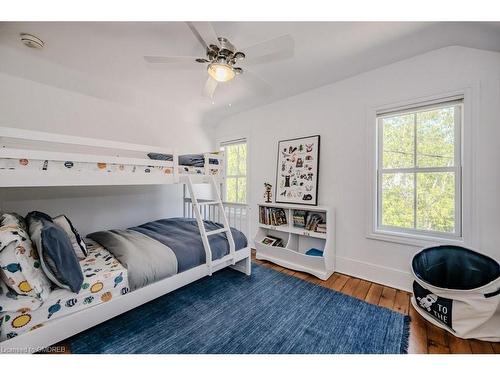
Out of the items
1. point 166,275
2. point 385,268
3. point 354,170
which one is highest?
point 354,170

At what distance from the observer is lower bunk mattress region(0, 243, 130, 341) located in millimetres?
1123

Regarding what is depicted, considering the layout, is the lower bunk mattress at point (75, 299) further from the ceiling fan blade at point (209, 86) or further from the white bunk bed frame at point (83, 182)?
the ceiling fan blade at point (209, 86)

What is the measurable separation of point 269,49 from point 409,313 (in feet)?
7.98

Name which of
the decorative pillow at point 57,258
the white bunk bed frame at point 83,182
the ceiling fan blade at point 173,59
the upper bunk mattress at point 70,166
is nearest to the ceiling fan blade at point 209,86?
the ceiling fan blade at point 173,59

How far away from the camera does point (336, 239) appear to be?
2.57 meters

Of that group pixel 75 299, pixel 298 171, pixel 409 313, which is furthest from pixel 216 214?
pixel 409 313

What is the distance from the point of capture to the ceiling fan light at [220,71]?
1585 mm

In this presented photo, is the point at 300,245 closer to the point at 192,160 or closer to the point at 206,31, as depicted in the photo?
the point at 192,160

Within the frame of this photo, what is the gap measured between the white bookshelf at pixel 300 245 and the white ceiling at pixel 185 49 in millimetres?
1621

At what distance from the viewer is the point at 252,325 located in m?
1.61

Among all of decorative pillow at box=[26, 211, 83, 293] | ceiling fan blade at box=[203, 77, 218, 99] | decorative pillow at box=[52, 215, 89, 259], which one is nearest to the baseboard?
ceiling fan blade at box=[203, 77, 218, 99]
